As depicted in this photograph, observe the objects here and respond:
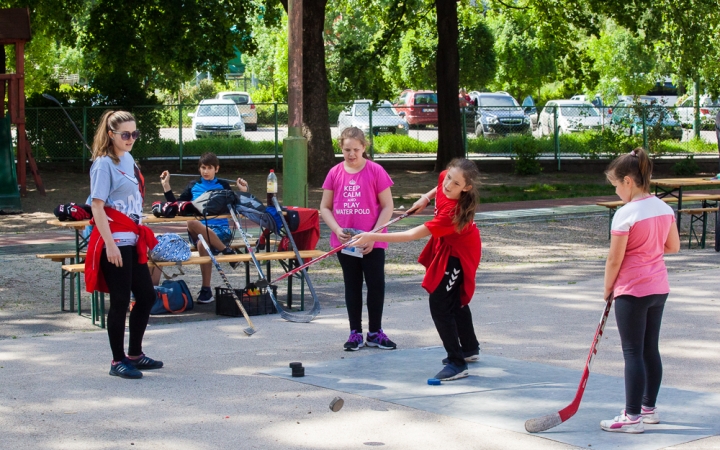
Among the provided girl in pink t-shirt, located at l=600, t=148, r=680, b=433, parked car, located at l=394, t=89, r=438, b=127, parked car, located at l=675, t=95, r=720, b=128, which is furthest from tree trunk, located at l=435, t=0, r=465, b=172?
girl in pink t-shirt, located at l=600, t=148, r=680, b=433

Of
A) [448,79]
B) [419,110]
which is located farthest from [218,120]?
[419,110]

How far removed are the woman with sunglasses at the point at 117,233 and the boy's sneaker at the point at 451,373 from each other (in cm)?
200

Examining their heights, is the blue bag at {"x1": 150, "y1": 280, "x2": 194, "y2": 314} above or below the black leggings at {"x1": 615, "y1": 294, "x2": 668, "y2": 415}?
below

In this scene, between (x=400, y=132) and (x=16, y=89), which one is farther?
(x=400, y=132)

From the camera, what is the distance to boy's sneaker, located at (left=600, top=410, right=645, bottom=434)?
16.1ft

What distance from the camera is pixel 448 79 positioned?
23.0m

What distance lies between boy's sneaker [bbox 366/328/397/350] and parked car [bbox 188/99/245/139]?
1865cm

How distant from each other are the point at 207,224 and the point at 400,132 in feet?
59.9

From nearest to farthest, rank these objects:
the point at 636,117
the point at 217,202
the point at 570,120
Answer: the point at 217,202 < the point at 636,117 < the point at 570,120

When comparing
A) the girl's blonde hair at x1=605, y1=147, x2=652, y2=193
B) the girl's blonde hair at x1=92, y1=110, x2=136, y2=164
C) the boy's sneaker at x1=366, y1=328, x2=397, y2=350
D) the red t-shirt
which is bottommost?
the boy's sneaker at x1=366, y1=328, x2=397, y2=350

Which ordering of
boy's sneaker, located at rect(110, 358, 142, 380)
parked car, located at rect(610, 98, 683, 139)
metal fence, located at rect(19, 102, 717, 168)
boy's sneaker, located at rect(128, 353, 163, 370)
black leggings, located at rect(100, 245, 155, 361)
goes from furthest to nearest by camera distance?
parked car, located at rect(610, 98, 683, 139)
metal fence, located at rect(19, 102, 717, 168)
boy's sneaker, located at rect(128, 353, 163, 370)
boy's sneaker, located at rect(110, 358, 142, 380)
black leggings, located at rect(100, 245, 155, 361)

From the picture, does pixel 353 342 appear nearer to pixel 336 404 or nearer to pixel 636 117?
pixel 336 404

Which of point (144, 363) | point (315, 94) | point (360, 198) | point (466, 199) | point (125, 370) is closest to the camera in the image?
point (466, 199)

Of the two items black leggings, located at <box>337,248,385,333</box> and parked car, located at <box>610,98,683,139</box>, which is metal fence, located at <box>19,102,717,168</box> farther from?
black leggings, located at <box>337,248,385,333</box>
